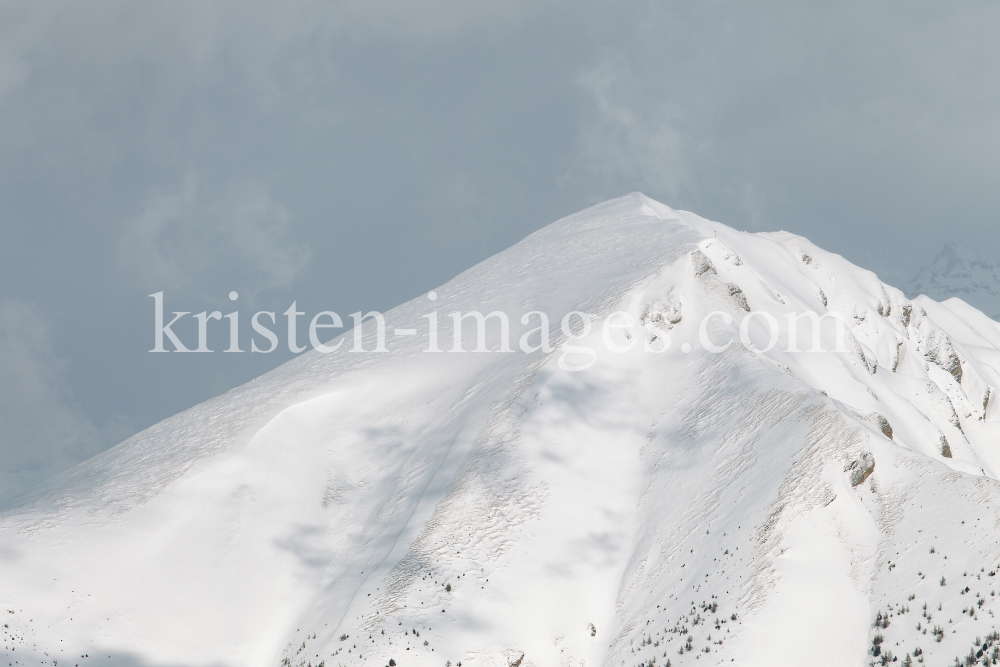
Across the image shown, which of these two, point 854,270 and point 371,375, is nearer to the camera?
point 371,375

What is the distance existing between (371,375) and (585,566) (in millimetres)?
23723

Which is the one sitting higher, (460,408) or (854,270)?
(854,270)

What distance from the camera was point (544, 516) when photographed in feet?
130

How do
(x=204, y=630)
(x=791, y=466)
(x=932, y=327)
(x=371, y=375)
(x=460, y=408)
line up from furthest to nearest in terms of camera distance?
(x=932, y=327) → (x=371, y=375) → (x=460, y=408) → (x=204, y=630) → (x=791, y=466)

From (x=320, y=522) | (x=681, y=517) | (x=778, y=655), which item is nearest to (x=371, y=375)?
(x=320, y=522)

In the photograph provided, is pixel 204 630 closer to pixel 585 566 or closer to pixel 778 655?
pixel 585 566

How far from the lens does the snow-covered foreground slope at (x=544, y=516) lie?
31419mm

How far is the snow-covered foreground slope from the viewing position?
31.4m

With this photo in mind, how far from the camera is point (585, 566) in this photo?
124 feet

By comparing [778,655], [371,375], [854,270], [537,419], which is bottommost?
[778,655]

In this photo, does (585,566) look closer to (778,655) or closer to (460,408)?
(778,655)

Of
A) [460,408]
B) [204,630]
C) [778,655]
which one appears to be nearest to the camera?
[778,655]

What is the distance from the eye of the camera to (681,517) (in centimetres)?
3822

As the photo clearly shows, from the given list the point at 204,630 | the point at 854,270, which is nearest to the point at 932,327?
the point at 854,270
